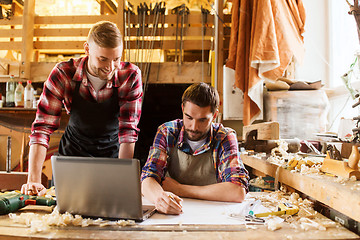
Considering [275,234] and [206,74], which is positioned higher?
[206,74]

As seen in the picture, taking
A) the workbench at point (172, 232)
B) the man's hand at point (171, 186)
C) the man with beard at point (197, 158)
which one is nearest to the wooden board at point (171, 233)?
the workbench at point (172, 232)

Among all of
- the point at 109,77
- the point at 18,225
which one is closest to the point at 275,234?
the point at 18,225

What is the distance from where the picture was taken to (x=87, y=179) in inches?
44.3

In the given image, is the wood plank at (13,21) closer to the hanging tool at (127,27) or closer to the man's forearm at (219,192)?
the hanging tool at (127,27)

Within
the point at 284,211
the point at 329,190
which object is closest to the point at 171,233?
the point at 284,211

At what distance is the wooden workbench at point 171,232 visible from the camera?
1013 millimetres

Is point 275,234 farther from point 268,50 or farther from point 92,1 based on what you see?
point 92,1

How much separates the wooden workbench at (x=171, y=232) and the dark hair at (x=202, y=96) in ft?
2.42

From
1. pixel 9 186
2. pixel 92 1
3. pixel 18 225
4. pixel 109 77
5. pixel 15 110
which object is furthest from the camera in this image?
pixel 92 1

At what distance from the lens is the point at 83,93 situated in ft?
6.07

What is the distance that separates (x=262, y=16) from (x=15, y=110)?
2.91 metres

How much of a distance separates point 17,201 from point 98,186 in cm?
43

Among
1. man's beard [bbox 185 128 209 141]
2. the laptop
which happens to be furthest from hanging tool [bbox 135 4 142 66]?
the laptop

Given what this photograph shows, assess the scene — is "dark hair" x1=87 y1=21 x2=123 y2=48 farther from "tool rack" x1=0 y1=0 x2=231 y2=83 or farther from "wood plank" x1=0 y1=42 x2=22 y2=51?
"wood plank" x1=0 y1=42 x2=22 y2=51
